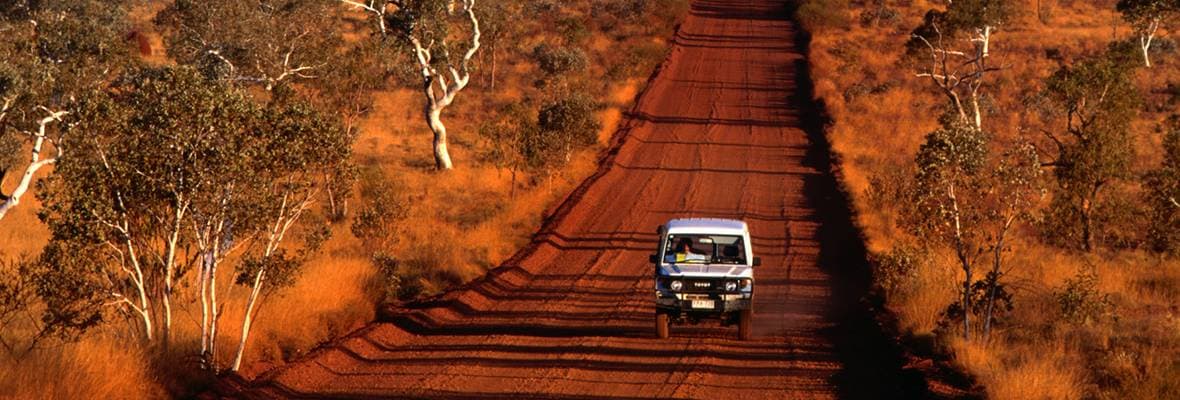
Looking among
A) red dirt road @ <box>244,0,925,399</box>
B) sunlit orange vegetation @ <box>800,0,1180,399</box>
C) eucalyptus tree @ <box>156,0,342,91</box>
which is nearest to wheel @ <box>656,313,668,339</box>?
red dirt road @ <box>244,0,925,399</box>

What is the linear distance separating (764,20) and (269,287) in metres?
68.5

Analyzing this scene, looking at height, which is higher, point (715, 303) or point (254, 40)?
point (254, 40)

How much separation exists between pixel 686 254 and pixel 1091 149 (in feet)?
53.3

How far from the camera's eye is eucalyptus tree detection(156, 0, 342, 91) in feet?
128

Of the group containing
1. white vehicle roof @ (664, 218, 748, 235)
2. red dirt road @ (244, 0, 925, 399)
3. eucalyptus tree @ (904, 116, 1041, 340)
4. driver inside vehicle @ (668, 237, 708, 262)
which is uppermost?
eucalyptus tree @ (904, 116, 1041, 340)

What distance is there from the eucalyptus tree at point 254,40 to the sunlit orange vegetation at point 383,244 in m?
4.10

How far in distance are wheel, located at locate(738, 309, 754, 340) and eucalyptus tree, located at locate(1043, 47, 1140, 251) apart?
46.7ft

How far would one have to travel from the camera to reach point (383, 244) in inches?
1046

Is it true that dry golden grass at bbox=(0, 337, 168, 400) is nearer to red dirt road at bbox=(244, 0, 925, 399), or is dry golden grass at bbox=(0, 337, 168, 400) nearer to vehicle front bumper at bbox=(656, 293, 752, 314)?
red dirt road at bbox=(244, 0, 925, 399)

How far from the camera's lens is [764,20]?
8169 cm

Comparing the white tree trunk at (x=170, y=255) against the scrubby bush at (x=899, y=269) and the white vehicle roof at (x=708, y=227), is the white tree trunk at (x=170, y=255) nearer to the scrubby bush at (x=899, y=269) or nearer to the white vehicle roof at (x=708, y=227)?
the white vehicle roof at (x=708, y=227)

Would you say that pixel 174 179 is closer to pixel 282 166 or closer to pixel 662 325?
pixel 282 166

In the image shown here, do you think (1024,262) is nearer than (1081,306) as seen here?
No

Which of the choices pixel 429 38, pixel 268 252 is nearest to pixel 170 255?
pixel 268 252
